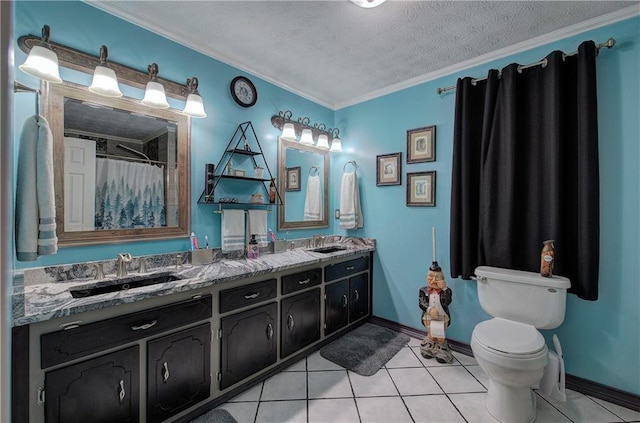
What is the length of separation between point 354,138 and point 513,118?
5.19 feet

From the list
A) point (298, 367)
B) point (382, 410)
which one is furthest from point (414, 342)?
point (298, 367)

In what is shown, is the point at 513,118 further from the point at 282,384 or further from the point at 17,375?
the point at 17,375

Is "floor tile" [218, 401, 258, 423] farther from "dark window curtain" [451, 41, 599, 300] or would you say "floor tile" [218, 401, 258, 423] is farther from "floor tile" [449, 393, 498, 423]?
"dark window curtain" [451, 41, 599, 300]

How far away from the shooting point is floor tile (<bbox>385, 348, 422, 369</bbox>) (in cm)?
227

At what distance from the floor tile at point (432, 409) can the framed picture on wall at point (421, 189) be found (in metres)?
1.56

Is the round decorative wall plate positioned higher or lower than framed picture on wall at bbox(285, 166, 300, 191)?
higher

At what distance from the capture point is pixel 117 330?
1358mm

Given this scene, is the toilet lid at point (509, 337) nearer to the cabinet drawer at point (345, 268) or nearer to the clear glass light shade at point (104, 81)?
the cabinet drawer at point (345, 268)

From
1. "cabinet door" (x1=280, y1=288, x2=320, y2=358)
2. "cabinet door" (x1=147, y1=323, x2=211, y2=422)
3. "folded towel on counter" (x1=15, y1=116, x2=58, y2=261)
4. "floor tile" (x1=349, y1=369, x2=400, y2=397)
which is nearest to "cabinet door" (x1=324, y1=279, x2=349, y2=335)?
"cabinet door" (x1=280, y1=288, x2=320, y2=358)

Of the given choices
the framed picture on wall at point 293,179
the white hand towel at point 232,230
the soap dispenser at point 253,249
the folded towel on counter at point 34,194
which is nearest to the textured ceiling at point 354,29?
the framed picture on wall at point 293,179

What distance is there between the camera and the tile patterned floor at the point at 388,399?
1701 mm

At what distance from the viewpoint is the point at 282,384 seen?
2.01m

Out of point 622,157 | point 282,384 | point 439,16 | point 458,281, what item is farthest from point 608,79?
point 282,384

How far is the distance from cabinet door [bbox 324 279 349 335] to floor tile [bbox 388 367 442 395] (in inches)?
24.7
